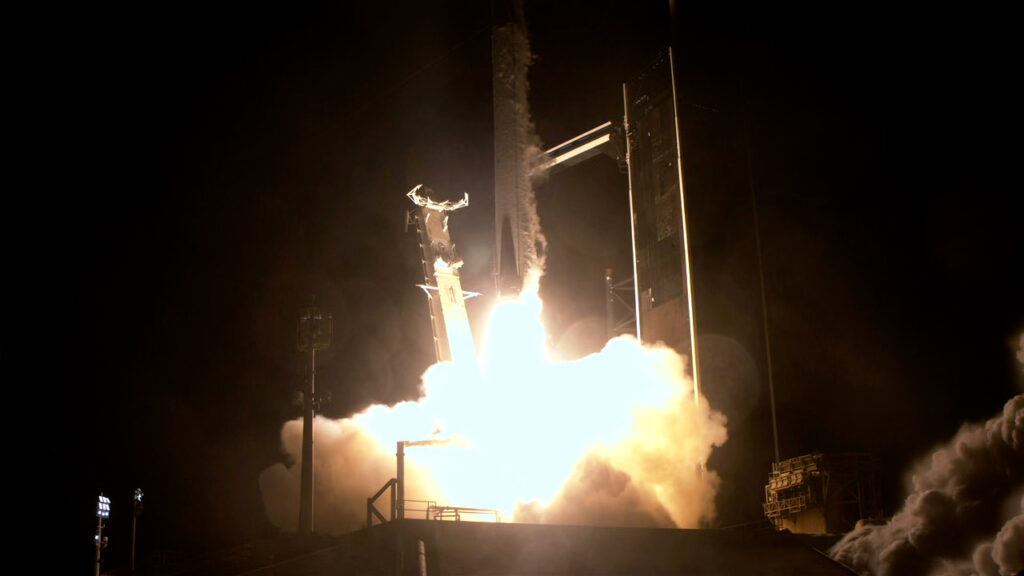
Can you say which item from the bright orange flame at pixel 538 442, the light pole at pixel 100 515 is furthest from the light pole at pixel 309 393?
the light pole at pixel 100 515

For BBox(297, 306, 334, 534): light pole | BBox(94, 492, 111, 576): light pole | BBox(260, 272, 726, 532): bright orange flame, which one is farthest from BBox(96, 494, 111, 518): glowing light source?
BBox(260, 272, 726, 532): bright orange flame

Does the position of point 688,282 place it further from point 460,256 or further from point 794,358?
point 460,256

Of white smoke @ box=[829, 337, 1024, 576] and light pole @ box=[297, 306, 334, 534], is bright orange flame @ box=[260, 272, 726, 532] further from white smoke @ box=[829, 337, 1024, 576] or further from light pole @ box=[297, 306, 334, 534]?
white smoke @ box=[829, 337, 1024, 576]

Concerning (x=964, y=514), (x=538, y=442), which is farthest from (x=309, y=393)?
(x=964, y=514)

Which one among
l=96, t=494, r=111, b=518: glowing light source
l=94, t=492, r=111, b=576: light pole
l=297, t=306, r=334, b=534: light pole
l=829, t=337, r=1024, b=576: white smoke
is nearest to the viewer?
l=829, t=337, r=1024, b=576: white smoke

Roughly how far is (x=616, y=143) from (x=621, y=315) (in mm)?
5174

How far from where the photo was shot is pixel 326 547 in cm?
1419

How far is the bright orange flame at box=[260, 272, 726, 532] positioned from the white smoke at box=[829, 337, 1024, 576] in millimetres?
4445

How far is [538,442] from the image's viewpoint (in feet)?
66.8

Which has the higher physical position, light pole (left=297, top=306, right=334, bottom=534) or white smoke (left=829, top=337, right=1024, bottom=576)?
light pole (left=297, top=306, right=334, bottom=534)

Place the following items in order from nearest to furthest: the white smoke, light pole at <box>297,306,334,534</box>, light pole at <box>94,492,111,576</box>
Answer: the white smoke
light pole at <box>297,306,334,534</box>
light pole at <box>94,492,111,576</box>

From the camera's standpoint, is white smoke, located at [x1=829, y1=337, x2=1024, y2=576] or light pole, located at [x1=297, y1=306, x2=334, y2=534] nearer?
white smoke, located at [x1=829, y1=337, x2=1024, y2=576]

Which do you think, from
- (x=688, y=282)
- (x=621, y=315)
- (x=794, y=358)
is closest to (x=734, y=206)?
(x=688, y=282)

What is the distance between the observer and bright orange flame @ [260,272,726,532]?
19.0 meters
